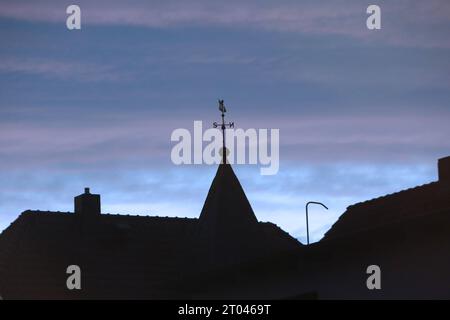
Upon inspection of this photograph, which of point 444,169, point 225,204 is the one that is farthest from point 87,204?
point 444,169

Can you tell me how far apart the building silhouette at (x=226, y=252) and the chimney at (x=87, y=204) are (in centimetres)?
5

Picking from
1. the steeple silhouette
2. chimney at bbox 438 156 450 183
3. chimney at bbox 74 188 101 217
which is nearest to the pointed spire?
the steeple silhouette

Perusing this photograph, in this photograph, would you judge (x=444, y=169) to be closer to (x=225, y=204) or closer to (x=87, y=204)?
(x=225, y=204)

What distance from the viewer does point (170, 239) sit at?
40.3 meters

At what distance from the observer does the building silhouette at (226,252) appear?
23.4m

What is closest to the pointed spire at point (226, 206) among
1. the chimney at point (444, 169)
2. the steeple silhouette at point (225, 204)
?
the steeple silhouette at point (225, 204)

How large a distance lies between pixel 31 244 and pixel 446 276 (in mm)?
19119

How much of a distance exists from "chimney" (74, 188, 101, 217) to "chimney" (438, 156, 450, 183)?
1488 cm

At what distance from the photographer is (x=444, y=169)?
29.2 metres

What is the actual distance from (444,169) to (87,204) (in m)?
15.4

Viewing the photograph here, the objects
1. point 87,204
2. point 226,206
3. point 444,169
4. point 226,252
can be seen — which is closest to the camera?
point 444,169

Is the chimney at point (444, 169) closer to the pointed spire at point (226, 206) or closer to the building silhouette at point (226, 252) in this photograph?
the building silhouette at point (226, 252)

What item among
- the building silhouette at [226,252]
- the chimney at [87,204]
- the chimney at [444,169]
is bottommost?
the building silhouette at [226,252]
